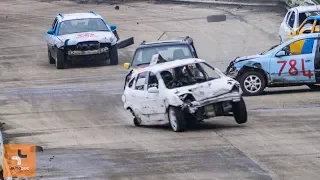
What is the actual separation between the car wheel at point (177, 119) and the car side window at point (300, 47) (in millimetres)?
5959

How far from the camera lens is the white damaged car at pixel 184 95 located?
17.6 metres

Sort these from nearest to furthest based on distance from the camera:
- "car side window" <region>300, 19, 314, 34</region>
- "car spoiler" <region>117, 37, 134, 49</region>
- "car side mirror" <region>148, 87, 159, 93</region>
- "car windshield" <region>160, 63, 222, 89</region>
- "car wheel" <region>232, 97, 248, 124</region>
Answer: "car wheel" <region>232, 97, 248, 124</region>, "car windshield" <region>160, 63, 222, 89</region>, "car side mirror" <region>148, 87, 159, 93</region>, "car side window" <region>300, 19, 314, 34</region>, "car spoiler" <region>117, 37, 134, 49</region>

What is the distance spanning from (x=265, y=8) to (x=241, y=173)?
31.1 m

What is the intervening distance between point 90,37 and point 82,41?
297 mm

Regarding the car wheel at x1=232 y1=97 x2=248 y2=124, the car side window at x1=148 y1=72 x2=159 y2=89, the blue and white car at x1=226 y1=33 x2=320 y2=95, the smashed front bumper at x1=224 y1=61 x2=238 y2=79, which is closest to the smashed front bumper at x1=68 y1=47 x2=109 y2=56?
the smashed front bumper at x1=224 y1=61 x2=238 y2=79

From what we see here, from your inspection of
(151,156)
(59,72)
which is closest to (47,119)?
(151,156)

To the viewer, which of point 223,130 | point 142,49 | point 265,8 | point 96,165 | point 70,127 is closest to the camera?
point 96,165

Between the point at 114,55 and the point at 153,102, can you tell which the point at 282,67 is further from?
the point at 114,55

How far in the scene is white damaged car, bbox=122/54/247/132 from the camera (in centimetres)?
1758

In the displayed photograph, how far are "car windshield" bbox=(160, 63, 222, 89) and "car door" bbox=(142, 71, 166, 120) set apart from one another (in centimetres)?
25

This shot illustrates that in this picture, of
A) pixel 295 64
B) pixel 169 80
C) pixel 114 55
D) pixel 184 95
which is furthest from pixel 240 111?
pixel 114 55

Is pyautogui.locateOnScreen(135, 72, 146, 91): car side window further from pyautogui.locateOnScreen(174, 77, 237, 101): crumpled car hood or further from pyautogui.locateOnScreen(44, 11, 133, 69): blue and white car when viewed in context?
pyautogui.locateOnScreen(44, 11, 133, 69): blue and white car

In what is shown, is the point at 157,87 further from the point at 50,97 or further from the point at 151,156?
the point at 50,97

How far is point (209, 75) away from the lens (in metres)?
18.3
